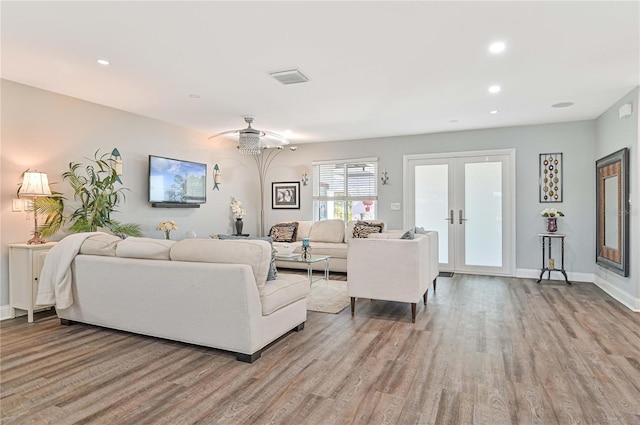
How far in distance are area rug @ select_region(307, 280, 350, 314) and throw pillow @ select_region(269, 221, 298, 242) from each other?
1.75 m

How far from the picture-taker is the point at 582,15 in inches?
103

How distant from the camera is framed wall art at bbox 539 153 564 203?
19.5ft

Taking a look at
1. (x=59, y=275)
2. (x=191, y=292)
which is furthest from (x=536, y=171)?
(x=59, y=275)

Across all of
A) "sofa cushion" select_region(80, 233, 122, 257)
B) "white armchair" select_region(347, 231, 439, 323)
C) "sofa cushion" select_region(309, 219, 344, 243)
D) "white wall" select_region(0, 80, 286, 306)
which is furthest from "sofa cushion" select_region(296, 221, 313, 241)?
"sofa cushion" select_region(80, 233, 122, 257)

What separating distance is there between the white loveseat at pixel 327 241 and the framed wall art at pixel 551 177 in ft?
8.67

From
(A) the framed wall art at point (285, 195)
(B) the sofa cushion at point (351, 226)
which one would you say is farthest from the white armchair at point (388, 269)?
(A) the framed wall art at point (285, 195)

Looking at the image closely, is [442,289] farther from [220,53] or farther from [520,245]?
[220,53]

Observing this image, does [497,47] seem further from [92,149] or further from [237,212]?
[237,212]

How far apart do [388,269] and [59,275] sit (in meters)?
3.11

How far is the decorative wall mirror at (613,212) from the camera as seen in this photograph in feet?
14.9

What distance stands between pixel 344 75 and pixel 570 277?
4.87 m

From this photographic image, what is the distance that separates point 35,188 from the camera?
12.6 ft

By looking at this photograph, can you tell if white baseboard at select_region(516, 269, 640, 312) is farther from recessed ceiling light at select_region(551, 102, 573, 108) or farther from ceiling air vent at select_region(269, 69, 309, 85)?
ceiling air vent at select_region(269, 69, 309, 85)

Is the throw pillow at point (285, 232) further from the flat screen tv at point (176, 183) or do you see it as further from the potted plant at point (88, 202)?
the potted plant at point (88, 202)
